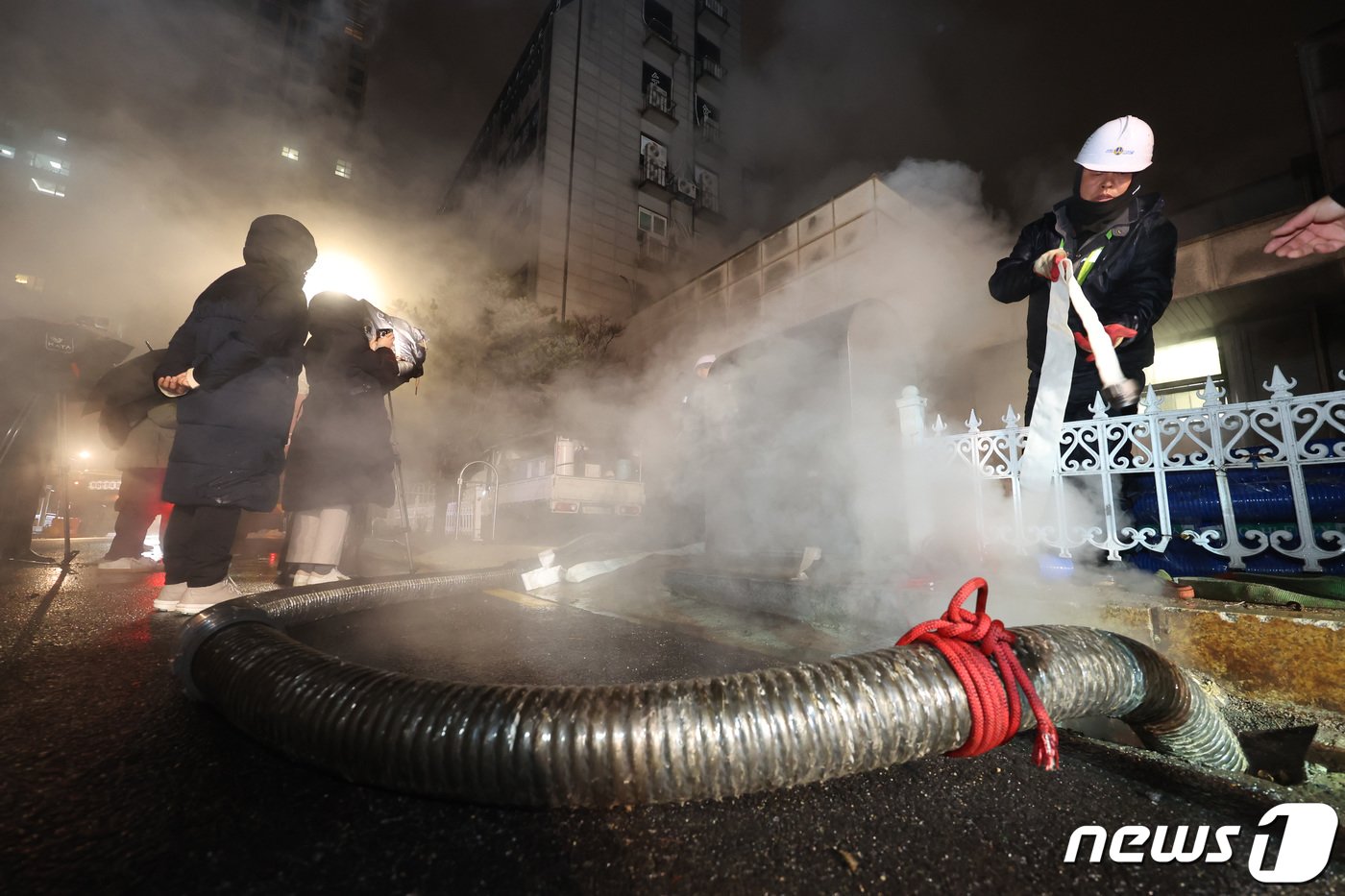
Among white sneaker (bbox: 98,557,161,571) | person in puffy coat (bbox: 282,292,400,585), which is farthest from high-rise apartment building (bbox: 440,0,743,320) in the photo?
person in puffy coat (bbox: 282,292,400,585)

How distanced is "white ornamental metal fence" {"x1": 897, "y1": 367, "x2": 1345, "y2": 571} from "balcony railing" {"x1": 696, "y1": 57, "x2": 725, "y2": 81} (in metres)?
27.8

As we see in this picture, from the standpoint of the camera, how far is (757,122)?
66.5 ft

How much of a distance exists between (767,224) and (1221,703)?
2044cm

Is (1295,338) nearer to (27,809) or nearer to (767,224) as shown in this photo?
(27,809)

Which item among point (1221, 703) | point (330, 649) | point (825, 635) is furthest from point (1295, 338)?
point (330, 649)

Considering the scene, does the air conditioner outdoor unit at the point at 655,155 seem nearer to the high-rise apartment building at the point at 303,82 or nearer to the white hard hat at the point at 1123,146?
the high-rise apartment building at the point at 303,82

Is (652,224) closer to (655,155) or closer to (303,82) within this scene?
(655,155)

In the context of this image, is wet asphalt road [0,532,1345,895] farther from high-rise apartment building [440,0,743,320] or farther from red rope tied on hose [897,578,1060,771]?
high-rise apartment building [440,0,743,320]

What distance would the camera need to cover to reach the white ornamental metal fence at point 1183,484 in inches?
99.1

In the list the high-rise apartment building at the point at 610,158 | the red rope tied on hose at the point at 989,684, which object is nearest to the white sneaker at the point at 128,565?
the red rope tied on hose at the point at 989,684

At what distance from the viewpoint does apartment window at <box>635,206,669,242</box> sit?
73.4ft

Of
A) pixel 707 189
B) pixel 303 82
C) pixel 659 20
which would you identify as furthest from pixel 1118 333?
pixel 659 20

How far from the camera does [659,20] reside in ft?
76.8

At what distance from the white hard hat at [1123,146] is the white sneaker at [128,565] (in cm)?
854
